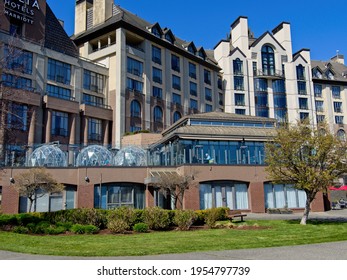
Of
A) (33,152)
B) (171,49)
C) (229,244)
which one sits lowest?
(229,244)

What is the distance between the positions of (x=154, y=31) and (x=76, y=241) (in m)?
46.7

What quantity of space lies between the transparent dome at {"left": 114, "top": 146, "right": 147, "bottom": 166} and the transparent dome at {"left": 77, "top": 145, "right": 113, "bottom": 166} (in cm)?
80

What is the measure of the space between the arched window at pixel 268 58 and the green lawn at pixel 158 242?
56.2 meters

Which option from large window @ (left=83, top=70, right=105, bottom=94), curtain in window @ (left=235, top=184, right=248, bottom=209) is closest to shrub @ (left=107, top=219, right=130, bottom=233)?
curtain in window @ (left=235, top=184, right=248, bottom=209)

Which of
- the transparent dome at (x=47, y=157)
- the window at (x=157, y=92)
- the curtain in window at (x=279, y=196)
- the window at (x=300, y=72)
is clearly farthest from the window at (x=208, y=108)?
Result: the transparent dome at (x=47, y=157)

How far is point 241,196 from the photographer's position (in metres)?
32.2

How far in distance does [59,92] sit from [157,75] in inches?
637

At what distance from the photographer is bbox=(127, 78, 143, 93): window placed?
51559 millimetres

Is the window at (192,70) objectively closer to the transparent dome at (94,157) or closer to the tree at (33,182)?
the transparent dome at (94,157)

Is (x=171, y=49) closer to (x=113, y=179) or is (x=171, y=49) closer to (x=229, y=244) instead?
(x=113, y=179)

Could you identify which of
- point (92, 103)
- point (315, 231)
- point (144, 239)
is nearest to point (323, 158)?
point (315, 231)

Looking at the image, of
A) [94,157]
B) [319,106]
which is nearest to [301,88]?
[319,106]

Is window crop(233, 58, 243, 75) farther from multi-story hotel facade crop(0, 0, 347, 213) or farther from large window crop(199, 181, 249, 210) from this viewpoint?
large window crop(199, 181, 249, 210)

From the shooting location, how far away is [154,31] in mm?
56438
